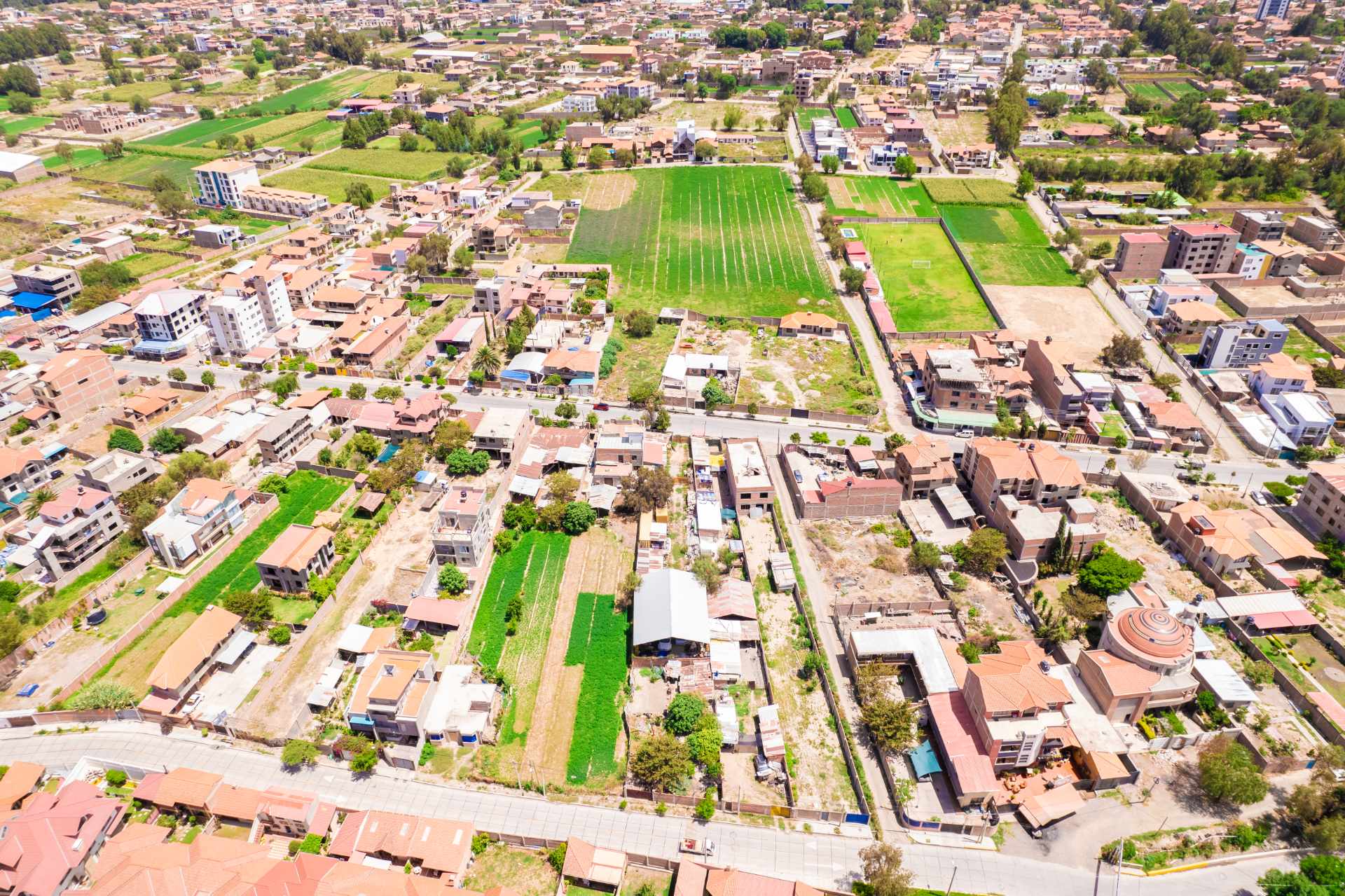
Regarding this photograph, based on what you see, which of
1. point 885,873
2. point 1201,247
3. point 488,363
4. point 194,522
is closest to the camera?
point 885,873

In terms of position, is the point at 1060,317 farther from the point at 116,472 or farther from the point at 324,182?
→ the point at 324,182

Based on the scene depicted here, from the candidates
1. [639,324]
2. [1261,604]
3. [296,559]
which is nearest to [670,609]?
[296,559]

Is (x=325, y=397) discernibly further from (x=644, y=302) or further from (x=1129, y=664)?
(x=1129, y=664)

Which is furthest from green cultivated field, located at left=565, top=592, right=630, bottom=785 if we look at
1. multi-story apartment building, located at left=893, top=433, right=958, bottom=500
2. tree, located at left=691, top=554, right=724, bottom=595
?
multi-story apartment building, located at left=893, top=433, right=958, bottom=500

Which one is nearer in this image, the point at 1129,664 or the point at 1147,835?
the point at 1147,835

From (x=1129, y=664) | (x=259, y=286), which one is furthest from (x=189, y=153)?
(x=1129, y=664)

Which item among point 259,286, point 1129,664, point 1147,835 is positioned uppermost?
point 259,286
